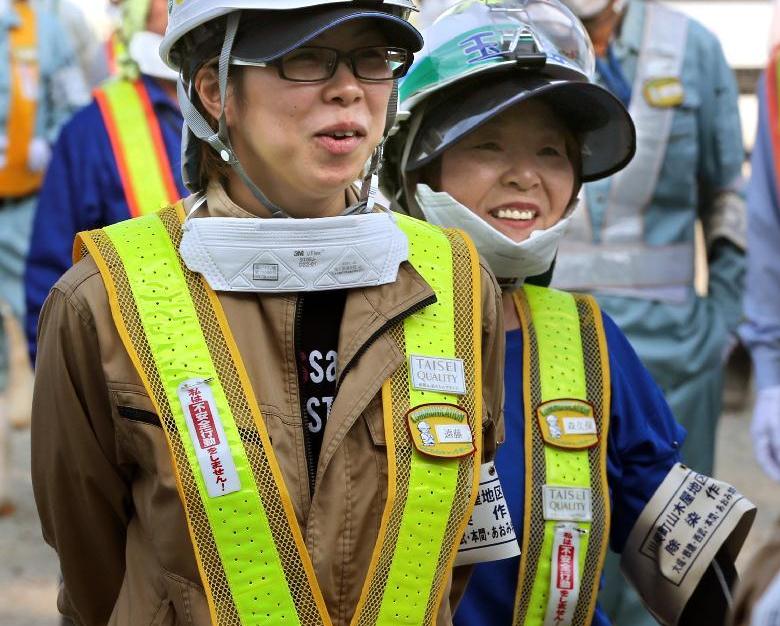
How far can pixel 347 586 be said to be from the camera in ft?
8.95

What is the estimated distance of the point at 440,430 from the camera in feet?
9.20

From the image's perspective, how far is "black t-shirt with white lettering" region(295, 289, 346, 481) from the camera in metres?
2.78

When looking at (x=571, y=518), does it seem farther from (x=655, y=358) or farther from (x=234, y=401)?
(x=655, y=358)

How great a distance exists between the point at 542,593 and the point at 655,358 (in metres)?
2.52

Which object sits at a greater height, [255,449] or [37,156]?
[255,449]

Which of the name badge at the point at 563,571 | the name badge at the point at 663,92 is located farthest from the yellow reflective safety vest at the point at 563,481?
the name badge at the point at 663,92

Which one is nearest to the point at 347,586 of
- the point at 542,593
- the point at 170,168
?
the point at 542,593

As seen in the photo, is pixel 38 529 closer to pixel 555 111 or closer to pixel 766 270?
pixel 766 270

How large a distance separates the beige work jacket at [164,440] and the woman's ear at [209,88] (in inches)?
6.0

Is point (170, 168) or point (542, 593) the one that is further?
point (170, 168)

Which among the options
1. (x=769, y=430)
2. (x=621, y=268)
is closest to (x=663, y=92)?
(x=621, y=268)

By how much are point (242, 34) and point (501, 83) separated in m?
0.84

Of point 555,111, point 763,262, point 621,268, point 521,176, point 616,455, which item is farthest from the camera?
point 621,268

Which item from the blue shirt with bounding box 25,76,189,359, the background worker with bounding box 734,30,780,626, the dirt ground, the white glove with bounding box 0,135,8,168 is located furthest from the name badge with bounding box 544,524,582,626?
the white glove with bounding box 0,135,8,168
